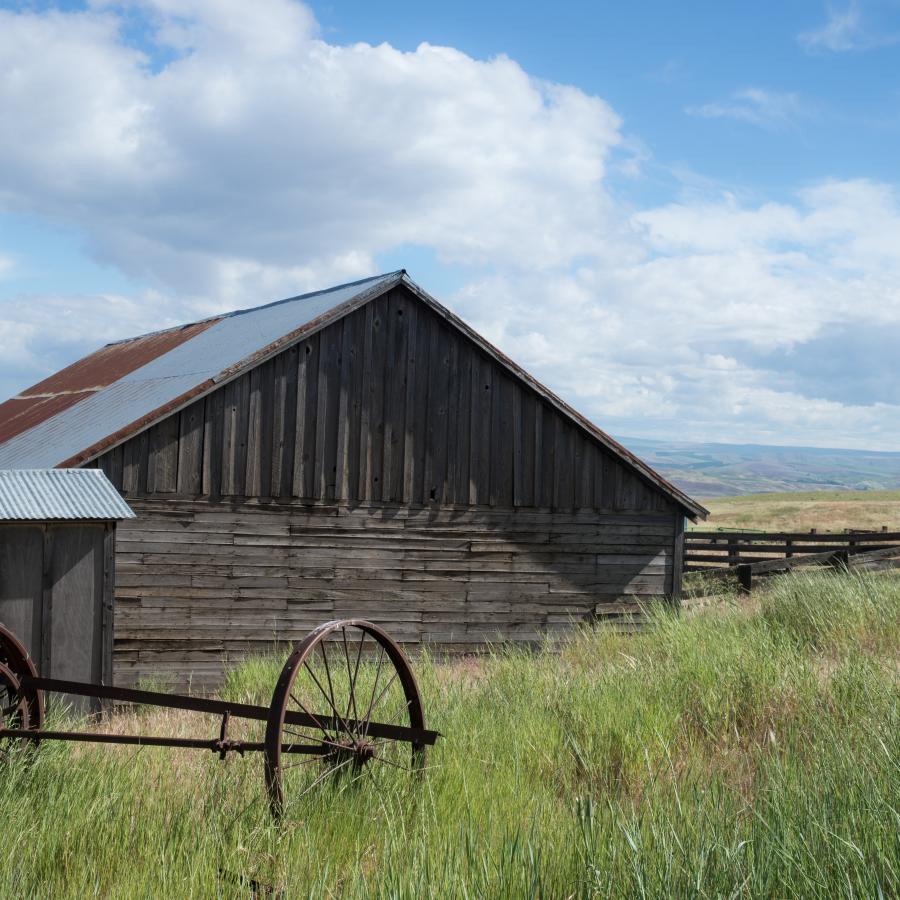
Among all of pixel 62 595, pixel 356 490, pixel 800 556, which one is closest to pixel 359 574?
pixel 356 490

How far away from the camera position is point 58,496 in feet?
42.6

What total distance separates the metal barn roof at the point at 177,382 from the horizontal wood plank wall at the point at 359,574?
46.8 inches

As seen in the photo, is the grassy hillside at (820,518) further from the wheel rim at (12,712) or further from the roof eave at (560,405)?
the wheel rim at (12,712)

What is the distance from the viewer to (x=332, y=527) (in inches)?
616

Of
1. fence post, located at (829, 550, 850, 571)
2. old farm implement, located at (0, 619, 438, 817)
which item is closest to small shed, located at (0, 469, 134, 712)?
old farm implement, located at (0, 619, 438, 817)

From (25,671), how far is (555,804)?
3954 mm

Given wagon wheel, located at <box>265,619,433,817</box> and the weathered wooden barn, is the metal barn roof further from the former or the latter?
wagon wheel, located at <box>265,619,433,817</box>

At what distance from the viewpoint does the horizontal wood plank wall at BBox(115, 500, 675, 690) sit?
48.0 feet


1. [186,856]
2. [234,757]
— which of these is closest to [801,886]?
[186,856]

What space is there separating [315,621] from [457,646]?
241 centimetres

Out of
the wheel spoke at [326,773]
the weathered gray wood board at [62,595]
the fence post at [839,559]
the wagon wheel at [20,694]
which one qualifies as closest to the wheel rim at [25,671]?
the wagon wheel at [20,694]

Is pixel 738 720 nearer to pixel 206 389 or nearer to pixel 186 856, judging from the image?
pixel 186 856

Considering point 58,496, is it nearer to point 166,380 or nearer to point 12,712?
point 166,380

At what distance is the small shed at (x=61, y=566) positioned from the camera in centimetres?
1255
